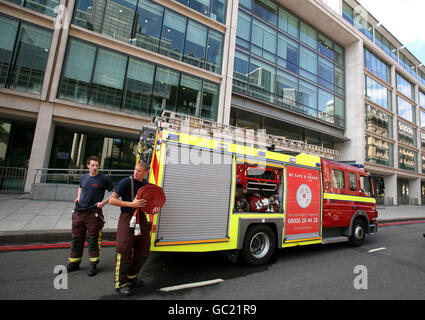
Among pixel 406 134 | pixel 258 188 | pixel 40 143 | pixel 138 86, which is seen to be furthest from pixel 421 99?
pixel 40 143

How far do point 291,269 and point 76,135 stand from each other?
13.6m

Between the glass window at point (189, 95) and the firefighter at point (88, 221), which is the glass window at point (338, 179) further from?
the glass window at point (189, 95)

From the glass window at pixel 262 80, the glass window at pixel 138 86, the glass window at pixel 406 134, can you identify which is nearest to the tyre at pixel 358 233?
the glass window at pixel 138 86

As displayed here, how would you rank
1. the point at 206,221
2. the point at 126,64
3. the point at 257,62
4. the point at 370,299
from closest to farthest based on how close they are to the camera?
the point at 370,299 → the point at 206,221 → the point at 126,64 → the point at 257,62

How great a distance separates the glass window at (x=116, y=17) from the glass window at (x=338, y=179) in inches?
503

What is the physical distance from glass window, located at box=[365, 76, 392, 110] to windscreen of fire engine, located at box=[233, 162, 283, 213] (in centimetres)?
2628

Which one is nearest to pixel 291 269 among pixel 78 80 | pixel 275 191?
pixel 275 191

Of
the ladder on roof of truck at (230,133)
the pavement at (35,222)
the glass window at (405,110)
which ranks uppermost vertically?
the glass window at (405,110)

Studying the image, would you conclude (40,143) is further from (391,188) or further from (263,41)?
(391,188)

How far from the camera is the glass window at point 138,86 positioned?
11.9 meters

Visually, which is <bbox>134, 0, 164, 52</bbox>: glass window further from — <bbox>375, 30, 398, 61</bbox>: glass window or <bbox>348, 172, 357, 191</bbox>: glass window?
<bbox>375, 30, 398, 61</bbox>: glass window

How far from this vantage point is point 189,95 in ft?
44.0

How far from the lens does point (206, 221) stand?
384cm
